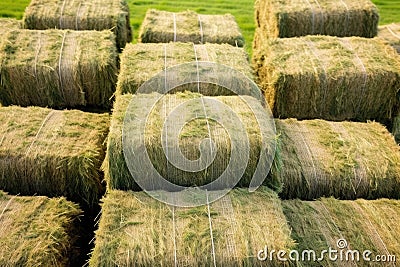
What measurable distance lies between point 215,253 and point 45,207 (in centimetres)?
169

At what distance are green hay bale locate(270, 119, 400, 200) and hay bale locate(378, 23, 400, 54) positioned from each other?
9.95ft

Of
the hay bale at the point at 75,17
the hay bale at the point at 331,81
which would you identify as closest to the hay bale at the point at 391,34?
the hay bale at the point at 331,81

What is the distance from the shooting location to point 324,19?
21.7 feet

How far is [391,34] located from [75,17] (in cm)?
519

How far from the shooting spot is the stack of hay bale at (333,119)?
4.05m

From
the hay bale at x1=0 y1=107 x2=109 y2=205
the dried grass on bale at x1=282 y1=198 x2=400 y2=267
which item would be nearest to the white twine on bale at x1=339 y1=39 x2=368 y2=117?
the dried grass on bale at x1=282 y1=198 x2=400 y2=267

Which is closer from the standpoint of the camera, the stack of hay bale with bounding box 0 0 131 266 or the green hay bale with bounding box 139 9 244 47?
the stack of hay bale with bounding box 0 0 131 266

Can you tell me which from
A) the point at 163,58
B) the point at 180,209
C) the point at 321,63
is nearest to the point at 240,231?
the point at 180,209

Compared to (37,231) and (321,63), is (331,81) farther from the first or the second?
(37,231)

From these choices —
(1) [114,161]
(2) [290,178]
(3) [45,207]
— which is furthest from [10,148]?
(2) [290,178]

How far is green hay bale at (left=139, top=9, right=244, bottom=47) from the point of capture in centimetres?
623

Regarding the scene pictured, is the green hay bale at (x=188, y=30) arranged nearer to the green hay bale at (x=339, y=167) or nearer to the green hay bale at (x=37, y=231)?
the green hay bale at (x=339, y=167)

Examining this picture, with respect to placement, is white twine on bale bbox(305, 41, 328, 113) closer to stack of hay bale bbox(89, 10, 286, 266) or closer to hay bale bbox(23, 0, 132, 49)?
stack of hay bale bbox(89, 10, 286, 266)

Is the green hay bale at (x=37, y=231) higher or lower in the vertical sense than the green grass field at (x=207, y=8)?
lower
